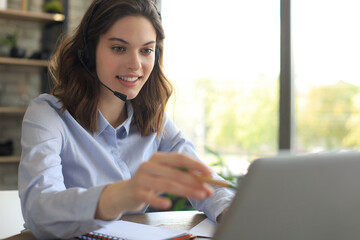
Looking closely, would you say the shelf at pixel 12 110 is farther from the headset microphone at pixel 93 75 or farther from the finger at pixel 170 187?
the finger at pixel 170 187

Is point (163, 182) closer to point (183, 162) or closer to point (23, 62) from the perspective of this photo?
point (183, 162)

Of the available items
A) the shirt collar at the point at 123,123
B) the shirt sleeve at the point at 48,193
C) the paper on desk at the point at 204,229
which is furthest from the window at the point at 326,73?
the shirt sleeve at the point at 48,193

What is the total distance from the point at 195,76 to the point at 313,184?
3923 millimetres

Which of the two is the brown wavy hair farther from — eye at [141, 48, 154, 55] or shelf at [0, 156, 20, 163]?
shelf at [0, 156, 20, 163]

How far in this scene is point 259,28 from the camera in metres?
3.77

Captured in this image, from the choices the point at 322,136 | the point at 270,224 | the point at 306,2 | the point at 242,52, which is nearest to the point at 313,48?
the point at 306,2

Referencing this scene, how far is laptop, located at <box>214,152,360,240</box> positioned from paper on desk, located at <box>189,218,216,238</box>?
19.4 inches

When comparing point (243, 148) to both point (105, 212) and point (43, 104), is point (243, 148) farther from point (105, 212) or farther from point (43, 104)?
point (105, 212)

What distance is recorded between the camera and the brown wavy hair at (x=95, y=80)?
4.86 feet

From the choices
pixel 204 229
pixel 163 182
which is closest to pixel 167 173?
pixel 163 182

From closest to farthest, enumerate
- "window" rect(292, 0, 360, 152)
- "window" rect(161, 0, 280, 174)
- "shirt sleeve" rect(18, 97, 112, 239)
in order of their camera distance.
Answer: "shirt sleeve" rect(18, 97, 112, 239), "window" rect(292, 0, 360, 152), "window" rect(161, 0, 280, 174)

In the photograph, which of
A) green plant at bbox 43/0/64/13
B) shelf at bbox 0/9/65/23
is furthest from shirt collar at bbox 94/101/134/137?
green plant at bbox 43/0/64/13

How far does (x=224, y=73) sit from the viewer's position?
14.1ft

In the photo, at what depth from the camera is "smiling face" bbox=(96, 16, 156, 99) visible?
1.43m
